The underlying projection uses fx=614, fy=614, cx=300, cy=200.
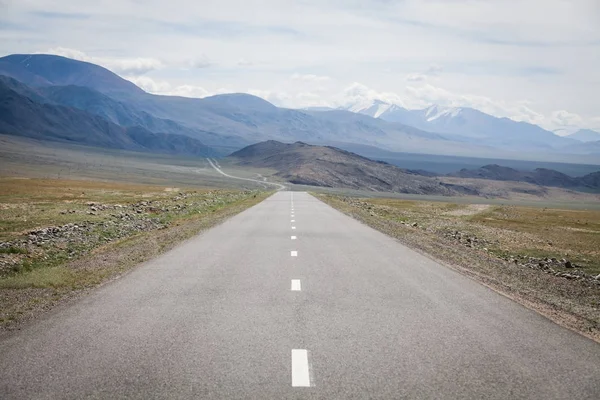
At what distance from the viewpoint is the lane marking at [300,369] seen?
7746 millimetres

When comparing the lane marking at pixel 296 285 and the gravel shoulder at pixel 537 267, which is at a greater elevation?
the lane marking at pixel 296 285

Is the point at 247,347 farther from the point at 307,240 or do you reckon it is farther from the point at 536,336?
the point at 307,240

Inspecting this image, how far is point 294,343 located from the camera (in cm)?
955

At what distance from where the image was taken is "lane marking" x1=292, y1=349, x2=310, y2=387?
7746 millimetres

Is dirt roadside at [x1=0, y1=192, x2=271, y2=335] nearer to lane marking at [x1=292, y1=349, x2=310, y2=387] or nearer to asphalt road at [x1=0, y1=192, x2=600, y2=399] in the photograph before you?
asphalt road at [x1=0, y1=192, x2=600, y2=399]

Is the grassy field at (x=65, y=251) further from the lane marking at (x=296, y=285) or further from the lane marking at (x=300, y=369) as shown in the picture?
the lane marking at (x=300, y=369)

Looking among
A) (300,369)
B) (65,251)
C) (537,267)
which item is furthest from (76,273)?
(537,267)

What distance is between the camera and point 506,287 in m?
16.3

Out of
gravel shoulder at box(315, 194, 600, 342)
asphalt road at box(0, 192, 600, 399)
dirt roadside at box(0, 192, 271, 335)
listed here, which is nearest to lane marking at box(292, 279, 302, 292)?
asphalt road at box(0, 192, 600, 399)

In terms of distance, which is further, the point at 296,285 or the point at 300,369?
the point at 296,285

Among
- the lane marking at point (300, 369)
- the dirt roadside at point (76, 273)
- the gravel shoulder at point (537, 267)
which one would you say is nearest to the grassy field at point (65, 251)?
the dirt roadside at point (76, 273)

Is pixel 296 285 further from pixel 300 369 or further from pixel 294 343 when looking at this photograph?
pixel 300 369

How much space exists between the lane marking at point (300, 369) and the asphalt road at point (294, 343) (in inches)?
0.6

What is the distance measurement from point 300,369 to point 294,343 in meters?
1.29
